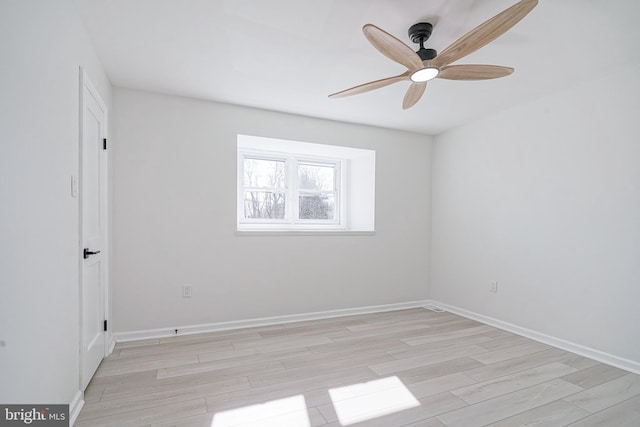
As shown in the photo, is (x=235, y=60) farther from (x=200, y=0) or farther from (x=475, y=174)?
(x=475, y=174)

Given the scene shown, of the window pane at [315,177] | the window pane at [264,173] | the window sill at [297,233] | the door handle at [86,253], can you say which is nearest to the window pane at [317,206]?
the window pane at [315,177]

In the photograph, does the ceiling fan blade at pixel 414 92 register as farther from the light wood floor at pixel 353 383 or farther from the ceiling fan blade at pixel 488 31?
→ the light wood floor at pixel 353 383

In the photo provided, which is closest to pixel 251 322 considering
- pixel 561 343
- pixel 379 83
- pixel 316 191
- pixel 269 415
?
pixel 269 415

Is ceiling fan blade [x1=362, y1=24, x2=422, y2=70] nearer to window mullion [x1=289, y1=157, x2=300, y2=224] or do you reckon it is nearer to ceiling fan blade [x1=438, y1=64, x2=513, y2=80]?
ceiling fan blade [x1=438, y1=64, x2=513, y2=80]

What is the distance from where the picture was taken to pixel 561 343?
295cm

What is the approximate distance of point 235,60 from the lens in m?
2.49

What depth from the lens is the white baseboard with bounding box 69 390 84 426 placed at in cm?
177

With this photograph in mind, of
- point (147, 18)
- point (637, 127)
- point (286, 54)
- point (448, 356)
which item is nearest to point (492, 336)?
point (448, 356)

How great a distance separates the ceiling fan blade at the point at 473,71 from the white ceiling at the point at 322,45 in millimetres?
240

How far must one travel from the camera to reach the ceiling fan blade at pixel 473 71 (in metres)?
2.02

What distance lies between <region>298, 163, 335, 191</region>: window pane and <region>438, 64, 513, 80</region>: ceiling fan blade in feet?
8.08

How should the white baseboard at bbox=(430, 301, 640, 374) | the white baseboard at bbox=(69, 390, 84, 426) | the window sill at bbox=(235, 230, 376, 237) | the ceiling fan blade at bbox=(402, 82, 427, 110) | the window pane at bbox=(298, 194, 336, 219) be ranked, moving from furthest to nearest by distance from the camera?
the window pane at bbox=(298, 194, 336, 219), the window sill at bbox=(235, 230, 376, 237), the white baseboard at bbox=(430, 301, 640, 374), the ceiling fan blade at bbox=(402, 82, 427, 110), the white baseboard at bbox=(69, 390, 84, 426)

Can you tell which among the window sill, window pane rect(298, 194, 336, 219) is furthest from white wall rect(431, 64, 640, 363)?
window pane rect(298, 194, 336, 219)

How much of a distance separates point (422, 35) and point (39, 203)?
7.29ft
